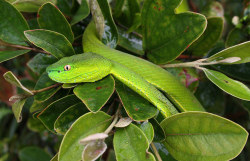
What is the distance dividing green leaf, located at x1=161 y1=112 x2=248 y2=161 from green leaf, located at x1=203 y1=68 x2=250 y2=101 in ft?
0.81

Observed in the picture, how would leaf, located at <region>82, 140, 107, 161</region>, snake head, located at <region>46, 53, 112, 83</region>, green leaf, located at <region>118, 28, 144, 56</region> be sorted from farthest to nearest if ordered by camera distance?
green leaf, located at <region>118, 28, 144, 56</region> → snake head, located at <region>46, 53, 112, 83</region> → leaf, located at <region>82, 140, 107, 161</region>

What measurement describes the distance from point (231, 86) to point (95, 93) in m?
0.67

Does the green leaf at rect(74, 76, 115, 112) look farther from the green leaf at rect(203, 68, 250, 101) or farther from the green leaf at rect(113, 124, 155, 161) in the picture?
the green leaf at rect(203, 68, 250, 101)

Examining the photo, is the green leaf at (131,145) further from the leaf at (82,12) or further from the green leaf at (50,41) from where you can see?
the leaf at (82,12)

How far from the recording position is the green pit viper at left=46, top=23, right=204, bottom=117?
1.20 meters

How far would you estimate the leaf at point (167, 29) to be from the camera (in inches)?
45.2

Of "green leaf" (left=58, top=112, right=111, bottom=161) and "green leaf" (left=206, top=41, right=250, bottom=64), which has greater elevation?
"green leaf" (left=206, top=41, right=250, bottom=64)

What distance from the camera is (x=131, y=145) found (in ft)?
3.05

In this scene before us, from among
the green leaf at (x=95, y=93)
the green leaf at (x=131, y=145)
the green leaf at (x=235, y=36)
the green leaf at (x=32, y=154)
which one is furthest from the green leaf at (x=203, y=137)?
the green leaf at (x=32, y=154)

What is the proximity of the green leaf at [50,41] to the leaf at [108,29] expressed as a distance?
0.30 metres

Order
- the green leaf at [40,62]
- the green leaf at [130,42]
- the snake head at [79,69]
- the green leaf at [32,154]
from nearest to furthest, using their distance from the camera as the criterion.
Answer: the snake head at [79,69], the green leaf at [40,62], the green leaf at [130,42], the green leaf at [32,154]

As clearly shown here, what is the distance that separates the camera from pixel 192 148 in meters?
0.95

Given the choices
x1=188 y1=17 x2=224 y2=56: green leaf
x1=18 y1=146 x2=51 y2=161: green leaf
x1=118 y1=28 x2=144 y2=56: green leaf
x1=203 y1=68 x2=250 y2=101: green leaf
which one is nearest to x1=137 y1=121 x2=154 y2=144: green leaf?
x1=203 y1=68 x2=250 y2=101: green leaf

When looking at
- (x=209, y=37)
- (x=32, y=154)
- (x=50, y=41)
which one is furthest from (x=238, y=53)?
(x=32, y=154)
